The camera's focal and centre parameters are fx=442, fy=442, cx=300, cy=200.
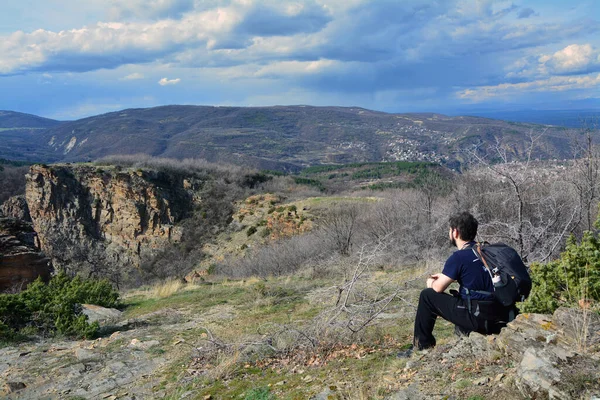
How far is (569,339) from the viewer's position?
135 inches

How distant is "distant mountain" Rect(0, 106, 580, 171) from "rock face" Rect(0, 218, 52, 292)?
6761 centimetres

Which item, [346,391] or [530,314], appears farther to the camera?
[530,314]

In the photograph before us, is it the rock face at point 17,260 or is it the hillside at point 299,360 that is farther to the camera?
the rock face at point 17,260

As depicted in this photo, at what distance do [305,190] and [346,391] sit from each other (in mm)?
41914

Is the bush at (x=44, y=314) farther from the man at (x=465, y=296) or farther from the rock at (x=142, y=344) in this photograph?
the man at (x=465, y=296)

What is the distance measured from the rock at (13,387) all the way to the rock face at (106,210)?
34.3 m

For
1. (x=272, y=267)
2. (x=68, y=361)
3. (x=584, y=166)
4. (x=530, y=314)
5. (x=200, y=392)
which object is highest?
(x=584, y=166)

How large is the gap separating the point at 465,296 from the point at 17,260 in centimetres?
1351

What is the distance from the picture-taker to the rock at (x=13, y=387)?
5.58 metres

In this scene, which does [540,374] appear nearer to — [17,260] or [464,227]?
[464,227]

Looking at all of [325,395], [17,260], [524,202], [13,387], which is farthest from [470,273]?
[17,260]

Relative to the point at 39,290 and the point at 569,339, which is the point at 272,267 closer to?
the point at 39,290

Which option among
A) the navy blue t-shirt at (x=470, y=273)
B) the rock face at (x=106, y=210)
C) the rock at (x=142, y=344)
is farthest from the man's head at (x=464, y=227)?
the rock face at (x=106, y=210)

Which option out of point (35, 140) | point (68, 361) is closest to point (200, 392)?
point (68, 361)
